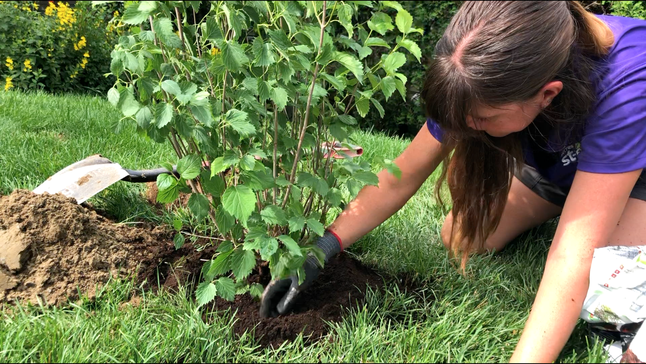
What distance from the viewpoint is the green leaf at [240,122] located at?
4.57 feet

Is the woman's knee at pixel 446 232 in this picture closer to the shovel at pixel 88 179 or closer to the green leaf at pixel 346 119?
the green leaf at pixel 346 119

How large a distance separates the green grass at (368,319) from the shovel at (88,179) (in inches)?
5.8

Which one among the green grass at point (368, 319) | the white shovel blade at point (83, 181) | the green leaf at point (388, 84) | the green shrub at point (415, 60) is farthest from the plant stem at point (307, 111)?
the green shrub at point (415, 60)

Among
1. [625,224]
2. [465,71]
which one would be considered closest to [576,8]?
[465,71]

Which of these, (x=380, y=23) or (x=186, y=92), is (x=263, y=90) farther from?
(x=380, y=23)

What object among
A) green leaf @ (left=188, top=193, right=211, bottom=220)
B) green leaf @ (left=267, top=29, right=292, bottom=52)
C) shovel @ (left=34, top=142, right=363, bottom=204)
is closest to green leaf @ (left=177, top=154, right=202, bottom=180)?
green leaf @ (left=188, top=193, right=211, bottom=220)

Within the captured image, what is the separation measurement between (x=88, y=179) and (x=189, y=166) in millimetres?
1006

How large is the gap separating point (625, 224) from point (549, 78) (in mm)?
739

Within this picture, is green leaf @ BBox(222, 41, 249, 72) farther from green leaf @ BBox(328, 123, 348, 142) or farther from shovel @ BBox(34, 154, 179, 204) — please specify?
shovel @ BBox(34, 154, 179, 204)

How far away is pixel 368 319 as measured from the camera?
5.83 ft

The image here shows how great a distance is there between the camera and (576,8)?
1.61 meters

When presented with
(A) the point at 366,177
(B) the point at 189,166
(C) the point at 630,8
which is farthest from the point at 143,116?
(C) the point at 630,8

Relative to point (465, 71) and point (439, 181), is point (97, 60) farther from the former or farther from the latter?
point (465, 71)

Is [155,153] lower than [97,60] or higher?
higher
